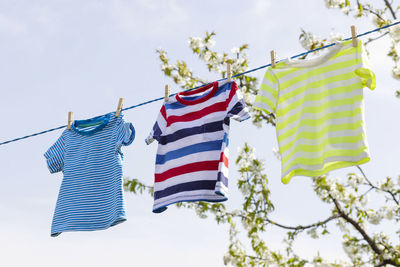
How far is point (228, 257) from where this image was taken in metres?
6.39

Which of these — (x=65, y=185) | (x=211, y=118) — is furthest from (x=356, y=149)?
(x=65, y=185)

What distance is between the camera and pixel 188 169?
369 centimetres

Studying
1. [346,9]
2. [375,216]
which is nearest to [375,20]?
[346,9]

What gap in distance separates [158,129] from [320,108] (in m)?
1.23

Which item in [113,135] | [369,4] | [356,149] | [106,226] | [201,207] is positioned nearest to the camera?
[356,149]

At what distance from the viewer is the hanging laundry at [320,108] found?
330 cm

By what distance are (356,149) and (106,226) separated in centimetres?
192

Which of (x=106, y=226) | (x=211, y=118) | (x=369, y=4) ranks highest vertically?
(x=369, y=4)

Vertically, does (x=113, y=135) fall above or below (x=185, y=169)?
above

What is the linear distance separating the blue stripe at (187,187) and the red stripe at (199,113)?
1.70 ft

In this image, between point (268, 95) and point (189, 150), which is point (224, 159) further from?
point (268, 95)

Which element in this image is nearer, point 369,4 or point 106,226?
point 106,226

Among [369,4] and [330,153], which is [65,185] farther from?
[369,4]

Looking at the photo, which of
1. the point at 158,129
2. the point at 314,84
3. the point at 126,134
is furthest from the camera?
the point at 126,134
